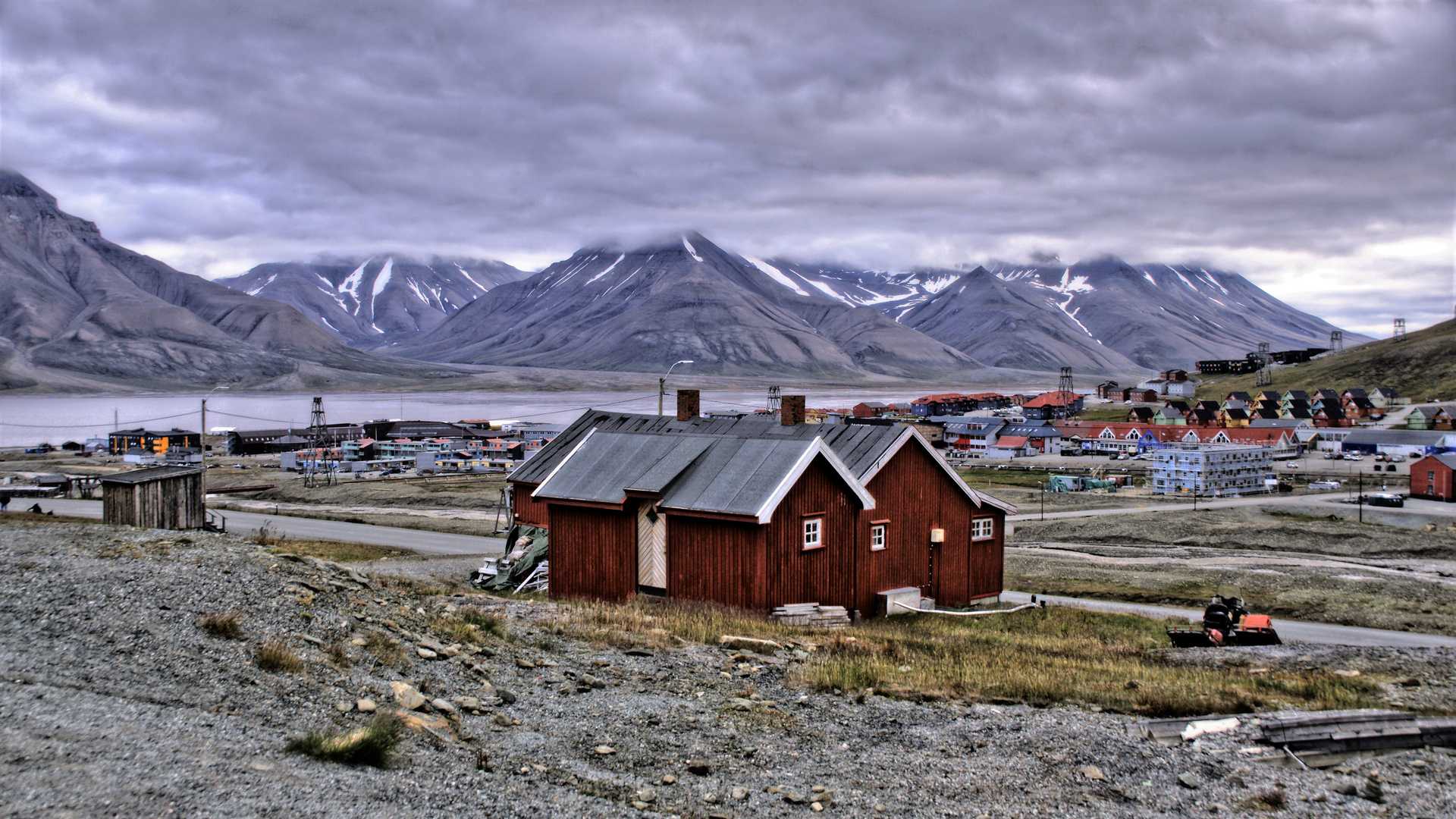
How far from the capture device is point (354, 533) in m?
47.3

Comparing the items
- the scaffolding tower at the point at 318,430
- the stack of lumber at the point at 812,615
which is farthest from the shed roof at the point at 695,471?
the scaffolding tower at the point at 318,430

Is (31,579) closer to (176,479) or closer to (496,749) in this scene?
(496,749)

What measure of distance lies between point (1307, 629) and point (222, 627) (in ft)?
96.0

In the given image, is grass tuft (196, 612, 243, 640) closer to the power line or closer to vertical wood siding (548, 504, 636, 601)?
vertical wood siding (548, 504, 636, 601)

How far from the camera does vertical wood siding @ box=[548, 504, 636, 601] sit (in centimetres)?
2245

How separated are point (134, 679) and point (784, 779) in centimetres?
649

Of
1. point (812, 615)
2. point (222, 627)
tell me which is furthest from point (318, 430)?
point (222, 627)

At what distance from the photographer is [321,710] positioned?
30.8ft

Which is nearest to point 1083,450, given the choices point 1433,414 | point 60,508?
point 1433,414

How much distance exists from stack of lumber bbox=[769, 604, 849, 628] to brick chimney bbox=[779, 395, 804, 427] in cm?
468

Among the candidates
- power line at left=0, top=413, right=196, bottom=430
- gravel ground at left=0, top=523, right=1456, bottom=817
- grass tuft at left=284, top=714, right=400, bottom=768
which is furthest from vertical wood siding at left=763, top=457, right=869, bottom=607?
power line at left=0, top=413, right=196, bottom=430

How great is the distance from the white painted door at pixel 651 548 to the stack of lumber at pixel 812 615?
117 inches

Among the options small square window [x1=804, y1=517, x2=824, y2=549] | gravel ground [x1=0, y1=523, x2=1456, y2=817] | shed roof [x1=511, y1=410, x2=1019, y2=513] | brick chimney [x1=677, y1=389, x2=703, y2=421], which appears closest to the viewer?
gravel ground [x1=0, y1=523, x2=1456, y2=817]

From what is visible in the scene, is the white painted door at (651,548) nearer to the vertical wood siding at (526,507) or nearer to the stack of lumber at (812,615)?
the stack of lumber at (812,615)
